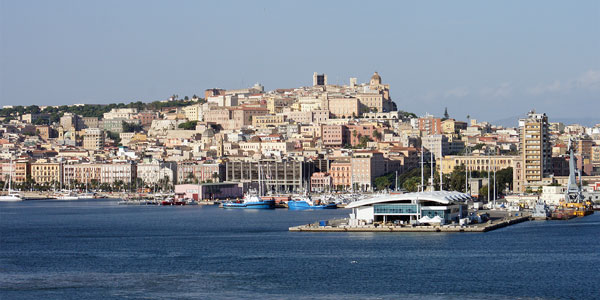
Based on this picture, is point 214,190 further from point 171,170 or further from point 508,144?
point 508,144

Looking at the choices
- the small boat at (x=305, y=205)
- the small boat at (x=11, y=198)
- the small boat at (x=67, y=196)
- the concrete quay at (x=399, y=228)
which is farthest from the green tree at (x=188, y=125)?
the concrete quay at (x=399, y=228)

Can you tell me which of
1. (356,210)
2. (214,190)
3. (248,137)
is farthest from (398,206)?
(248,137)

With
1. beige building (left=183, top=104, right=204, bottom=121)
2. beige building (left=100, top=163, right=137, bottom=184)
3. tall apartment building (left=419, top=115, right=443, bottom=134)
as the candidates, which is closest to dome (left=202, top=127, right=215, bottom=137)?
beige building (left=183, top=104, right=204, bottom=121)

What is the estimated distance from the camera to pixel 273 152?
9931 cm

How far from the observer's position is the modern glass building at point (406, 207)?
44.5 m

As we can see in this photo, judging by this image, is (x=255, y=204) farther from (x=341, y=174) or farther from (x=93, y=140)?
(x=93, y=140)

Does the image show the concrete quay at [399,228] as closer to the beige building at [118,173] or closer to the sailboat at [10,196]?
the sailboat at [10,196]

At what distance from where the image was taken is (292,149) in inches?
4031

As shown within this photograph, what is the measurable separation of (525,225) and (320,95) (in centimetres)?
7453

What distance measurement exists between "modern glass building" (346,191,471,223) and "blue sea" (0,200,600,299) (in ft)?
7.17

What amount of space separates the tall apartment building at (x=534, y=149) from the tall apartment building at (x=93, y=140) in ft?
183

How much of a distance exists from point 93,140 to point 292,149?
26.4 m

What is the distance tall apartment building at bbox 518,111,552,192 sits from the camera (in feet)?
240

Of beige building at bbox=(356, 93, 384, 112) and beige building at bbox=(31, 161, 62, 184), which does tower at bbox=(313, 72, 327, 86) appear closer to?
beige building at bbox=(356, 93, 384, 112)
